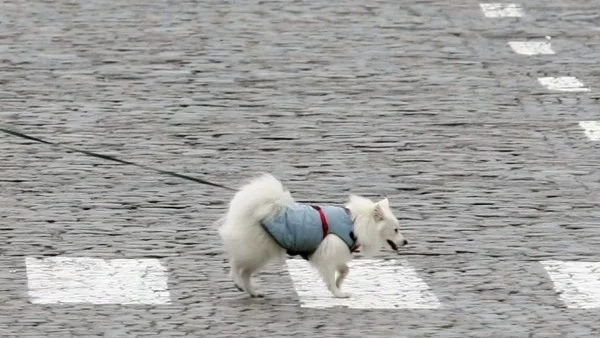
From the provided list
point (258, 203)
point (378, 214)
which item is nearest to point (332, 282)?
point (378, 214)

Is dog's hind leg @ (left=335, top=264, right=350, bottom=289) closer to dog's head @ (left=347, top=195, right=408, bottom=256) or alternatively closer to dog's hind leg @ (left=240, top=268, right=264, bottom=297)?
dog's head @ (left=347, top=195, right=408, bottom=256)

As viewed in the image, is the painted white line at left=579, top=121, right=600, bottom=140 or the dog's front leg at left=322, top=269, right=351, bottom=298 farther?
the painted white line at left=579, top=121, right=600, bottom=140

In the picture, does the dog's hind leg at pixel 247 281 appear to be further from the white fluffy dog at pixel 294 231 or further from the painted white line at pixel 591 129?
the painted white line at pixel 591 129

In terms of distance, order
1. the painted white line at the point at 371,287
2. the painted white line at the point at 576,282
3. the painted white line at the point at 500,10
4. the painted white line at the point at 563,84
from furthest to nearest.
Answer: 1. the painted white line at the point at 500,10
2. the painted white line at the point at 563,84
3. the painted white line at the point at 576,282
4. the painted white line at the point at 371,287

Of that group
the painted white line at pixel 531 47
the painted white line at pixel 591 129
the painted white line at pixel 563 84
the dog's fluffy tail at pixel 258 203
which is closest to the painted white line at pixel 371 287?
the dog's fluffy tail at pixel 258 203

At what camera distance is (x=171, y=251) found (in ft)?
39.4

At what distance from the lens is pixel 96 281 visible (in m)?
11.1

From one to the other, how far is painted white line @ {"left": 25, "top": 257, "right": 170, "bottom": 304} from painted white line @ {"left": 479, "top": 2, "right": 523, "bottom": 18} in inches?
417

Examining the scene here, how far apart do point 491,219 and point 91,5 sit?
9.78 meters

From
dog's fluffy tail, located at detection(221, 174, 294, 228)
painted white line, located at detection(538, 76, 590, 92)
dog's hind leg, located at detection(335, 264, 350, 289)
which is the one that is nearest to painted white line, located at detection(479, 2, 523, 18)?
painted white line, located at detection(538, 76, 590, 92)

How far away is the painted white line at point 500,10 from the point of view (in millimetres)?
21469

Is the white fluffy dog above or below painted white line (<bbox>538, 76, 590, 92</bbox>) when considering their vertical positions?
above

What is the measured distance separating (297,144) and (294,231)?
5.07 metres

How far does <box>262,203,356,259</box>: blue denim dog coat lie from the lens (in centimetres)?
1051
